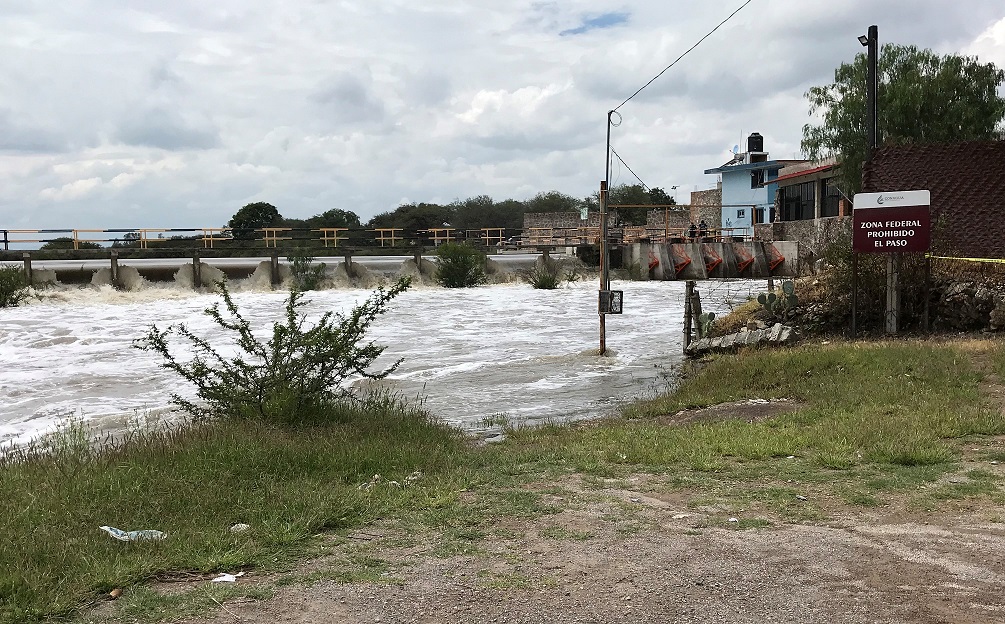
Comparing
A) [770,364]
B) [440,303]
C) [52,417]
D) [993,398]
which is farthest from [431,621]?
[440,303]

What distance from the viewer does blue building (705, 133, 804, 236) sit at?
67.2 m

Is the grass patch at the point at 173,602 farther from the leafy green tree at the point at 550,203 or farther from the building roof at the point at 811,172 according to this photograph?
the leafy green tree at the point at 550,203

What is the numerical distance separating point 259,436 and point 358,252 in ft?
156

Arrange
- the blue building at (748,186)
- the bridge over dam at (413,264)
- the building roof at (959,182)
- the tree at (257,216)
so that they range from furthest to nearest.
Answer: the tree at (257,216) → the blue building at (748,186) → the bridge over dam at (413,264) → the building roof at (959,182)

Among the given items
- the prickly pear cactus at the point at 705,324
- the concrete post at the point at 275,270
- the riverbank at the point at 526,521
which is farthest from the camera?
the concrete post at the point at 275,270

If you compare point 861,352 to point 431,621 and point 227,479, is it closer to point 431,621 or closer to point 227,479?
point 227,479

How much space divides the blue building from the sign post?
166 feet

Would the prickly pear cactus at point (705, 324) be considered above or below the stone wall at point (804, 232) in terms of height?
below

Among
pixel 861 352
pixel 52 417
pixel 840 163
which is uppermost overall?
pixel 840 163

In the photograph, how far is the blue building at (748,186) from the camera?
→ 220 ft

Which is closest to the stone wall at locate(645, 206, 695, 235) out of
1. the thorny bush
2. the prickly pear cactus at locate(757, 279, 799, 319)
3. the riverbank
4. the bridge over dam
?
the bridge over dam

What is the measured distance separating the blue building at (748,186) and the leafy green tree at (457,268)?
25039 millimetres

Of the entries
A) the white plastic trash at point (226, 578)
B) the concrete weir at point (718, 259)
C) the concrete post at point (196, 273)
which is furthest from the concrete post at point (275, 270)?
the white plastic trash at point (226, 578)

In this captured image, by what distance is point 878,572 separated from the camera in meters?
4.80
